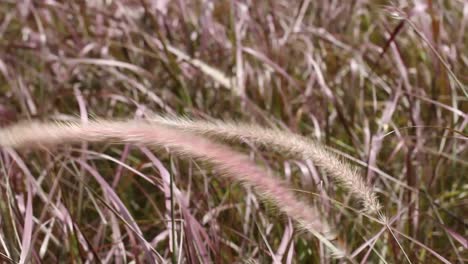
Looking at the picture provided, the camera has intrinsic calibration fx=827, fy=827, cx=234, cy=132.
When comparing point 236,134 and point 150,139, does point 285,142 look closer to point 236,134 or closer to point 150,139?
point 236,134

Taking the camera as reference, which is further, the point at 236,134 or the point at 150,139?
the point at 236,134

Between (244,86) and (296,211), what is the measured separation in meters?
1.28

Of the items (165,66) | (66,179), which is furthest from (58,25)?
(66,179)

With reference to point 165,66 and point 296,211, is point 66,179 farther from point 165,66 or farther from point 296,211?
point 296,211

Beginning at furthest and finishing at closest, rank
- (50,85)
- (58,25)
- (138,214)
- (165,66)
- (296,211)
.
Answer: (58,25) → (50,85) → (165,66) → (138,214) → (296,211)

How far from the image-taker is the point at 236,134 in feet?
3.01

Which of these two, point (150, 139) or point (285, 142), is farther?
point (285, 142)

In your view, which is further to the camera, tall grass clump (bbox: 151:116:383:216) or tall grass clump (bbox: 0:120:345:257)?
tall grass clump (bbox: 151:116:383:216)

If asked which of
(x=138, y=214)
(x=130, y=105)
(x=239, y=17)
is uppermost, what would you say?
(x=239, y=17)

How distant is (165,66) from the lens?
2096mm

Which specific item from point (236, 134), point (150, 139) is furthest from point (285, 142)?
point (150, 139)

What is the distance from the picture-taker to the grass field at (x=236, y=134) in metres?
1.06

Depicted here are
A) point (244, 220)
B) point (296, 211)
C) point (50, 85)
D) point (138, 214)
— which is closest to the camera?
point (296, 211)

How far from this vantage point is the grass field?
1.06 meters
